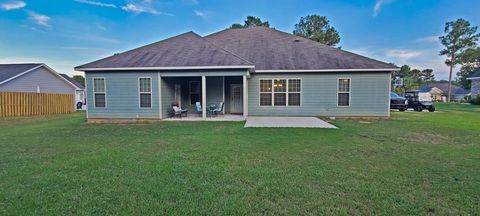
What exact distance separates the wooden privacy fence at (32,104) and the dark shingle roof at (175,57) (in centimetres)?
830

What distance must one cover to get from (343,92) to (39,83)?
23881 millimetres

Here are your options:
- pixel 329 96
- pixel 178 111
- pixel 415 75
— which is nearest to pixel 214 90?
pixel 178 111

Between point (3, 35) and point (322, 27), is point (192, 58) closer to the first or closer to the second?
point (3, 35)

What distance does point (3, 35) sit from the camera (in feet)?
61.8

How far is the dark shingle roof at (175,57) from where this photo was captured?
1168cm

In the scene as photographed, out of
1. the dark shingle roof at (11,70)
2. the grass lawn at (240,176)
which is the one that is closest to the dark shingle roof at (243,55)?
the grass lawn at (240,176)

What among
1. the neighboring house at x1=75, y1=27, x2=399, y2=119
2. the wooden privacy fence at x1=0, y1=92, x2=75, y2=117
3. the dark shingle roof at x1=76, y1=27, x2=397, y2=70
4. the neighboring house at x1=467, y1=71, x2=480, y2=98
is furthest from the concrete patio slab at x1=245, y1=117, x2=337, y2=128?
the neighboring house at x1=467, y1=71, x2=480, y2=98

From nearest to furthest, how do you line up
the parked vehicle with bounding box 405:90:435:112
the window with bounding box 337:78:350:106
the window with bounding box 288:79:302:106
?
1. the window with bounding box 337:78:350:106
2. the window with bounding box 288:79:302:106
3. the parked vehicle with bounding box 405:90:435:112

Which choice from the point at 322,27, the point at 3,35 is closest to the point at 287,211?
the point at 3,35

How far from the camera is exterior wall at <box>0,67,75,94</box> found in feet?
61.9

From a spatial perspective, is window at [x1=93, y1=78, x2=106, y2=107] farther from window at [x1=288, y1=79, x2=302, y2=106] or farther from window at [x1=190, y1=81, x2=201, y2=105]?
window at [x1=288, y1=79, x2=302, y2=106]

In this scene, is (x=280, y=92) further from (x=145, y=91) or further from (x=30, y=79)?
(x=30, y=79)

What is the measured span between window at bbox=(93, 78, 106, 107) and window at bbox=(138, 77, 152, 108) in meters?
1.85

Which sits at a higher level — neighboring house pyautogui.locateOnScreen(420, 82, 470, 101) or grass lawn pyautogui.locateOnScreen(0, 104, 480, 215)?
neighboring house pyautogui.locateOnScreen(420, 82, 470, 101)
